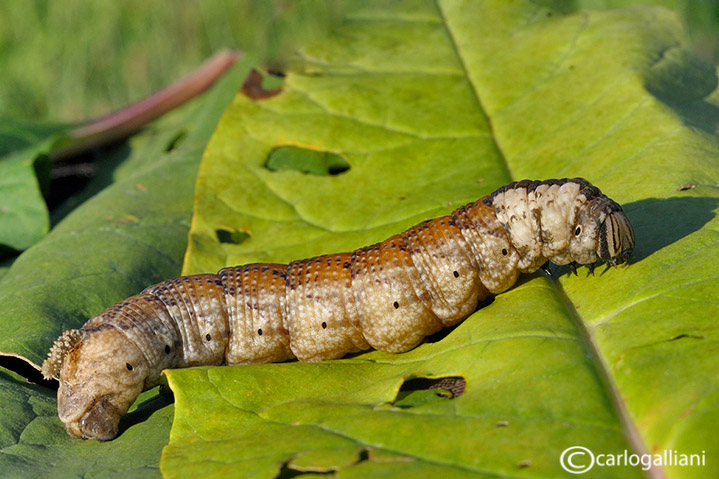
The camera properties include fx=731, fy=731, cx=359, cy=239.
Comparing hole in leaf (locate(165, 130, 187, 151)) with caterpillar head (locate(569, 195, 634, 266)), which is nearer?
caterpillar head (locate(569, 195, 634, 266))

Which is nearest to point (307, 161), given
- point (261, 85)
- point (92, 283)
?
point (261, 85)

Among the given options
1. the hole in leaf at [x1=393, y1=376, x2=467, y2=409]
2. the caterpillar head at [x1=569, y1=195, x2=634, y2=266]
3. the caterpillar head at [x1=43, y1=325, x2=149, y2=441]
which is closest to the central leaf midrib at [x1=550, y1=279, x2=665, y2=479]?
the caterpillar head at [x1=569, y1=195, x2=634, y2=266]

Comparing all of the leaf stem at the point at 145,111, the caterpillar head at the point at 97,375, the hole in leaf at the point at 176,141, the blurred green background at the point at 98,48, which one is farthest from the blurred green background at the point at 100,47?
the caterpillar head at the point at 97,375

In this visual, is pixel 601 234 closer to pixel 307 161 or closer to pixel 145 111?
pixel 307 161

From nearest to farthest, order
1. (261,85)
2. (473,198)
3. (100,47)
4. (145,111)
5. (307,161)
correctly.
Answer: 1. (473,198)
2. (307,161)
3. (261,85)
4. (145,111)
5. (100,47)

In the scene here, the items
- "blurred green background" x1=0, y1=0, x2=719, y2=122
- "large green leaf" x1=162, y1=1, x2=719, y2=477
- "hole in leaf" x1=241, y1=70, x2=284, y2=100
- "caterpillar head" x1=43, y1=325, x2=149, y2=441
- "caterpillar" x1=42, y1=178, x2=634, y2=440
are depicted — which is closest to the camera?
"large green leaf" x1=162, y1=1, x2=719, y2=477

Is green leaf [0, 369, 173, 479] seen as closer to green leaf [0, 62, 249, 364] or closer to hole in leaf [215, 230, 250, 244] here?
green leaf [0, 62, 249, 364]

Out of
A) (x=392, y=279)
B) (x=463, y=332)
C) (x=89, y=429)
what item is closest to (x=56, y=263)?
(x=89, y=429)
